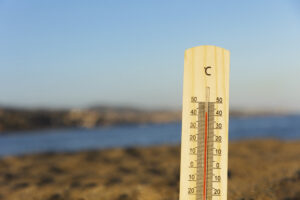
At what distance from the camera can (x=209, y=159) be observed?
10.7 feet

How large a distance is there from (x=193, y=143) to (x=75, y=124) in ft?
240

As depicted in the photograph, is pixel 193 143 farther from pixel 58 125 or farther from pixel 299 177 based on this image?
pixel 58 125

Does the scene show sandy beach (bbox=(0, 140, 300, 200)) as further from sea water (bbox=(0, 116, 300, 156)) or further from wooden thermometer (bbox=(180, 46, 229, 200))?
sea water (bbox=(0, 116, 300, 156))

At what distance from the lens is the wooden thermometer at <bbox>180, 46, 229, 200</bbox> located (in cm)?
326

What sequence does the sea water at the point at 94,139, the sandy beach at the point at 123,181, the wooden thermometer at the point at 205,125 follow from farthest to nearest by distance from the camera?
1. the sea water at the point at 94,139
2. the sandy beach at the point at 123,181
3. the wooden thermometer at the point at 205,125

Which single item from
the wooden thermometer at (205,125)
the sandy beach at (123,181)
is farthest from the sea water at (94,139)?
the wooden thermometer at (205,125)

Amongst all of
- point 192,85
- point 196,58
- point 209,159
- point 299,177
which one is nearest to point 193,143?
point 209,159

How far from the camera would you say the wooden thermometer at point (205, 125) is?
10.7 feet

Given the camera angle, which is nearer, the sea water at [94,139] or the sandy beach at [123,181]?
the sandy beach at [123,181]

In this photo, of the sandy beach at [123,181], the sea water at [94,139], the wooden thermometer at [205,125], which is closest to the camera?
the wooden thermometer at [205,125]

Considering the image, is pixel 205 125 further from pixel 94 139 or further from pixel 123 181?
pixel 94 139

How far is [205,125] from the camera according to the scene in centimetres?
327

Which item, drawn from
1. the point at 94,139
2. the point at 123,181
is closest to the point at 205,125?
the point at 123,181

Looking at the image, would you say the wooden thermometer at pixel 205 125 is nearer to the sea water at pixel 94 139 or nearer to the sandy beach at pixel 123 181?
the sandy beach at pixel 123 181
